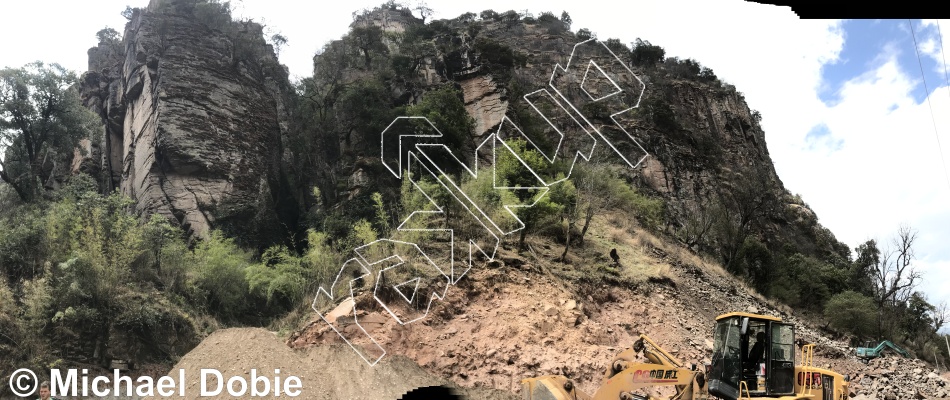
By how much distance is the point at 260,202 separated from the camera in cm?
2939

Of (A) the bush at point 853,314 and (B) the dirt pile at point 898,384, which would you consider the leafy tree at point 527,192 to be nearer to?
(B) the dirt pile at point 898,384

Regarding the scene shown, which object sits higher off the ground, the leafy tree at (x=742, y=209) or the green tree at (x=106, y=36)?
the green tree at (x=106, y=36)

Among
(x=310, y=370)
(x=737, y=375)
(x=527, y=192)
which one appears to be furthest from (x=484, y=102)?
(x=737, y=375)

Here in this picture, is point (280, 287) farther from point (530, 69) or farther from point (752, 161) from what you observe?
point (752, 161)

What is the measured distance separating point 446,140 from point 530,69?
640 inches

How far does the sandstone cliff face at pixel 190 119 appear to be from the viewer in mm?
27656

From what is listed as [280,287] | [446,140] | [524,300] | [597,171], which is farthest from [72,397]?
[597,171]

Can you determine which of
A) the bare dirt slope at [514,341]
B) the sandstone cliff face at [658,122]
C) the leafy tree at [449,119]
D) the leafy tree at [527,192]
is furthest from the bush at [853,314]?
the leafy tree at [449,119]

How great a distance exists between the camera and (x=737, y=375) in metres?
7.96

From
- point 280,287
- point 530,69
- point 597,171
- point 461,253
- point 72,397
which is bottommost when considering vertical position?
point 72,397

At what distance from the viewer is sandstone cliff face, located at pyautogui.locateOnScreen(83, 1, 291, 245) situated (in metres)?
27.7

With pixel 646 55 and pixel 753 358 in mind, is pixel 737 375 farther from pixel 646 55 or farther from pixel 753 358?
pixel 646 55

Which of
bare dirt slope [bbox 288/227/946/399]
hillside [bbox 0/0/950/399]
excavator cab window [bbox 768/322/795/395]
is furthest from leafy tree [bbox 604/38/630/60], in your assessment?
excavator cab window [bbox 768/322/795/395]

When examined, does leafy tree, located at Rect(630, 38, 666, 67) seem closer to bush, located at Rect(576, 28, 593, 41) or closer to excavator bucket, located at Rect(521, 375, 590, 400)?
bush, located at Rect(576, 28, 593, 41)
